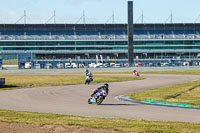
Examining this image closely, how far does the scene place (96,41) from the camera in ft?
459

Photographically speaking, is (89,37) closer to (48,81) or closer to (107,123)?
(48,81)

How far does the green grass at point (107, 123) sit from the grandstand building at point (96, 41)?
4594 inches

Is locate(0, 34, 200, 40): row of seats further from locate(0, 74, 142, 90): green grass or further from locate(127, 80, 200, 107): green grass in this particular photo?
locate(127, 80, 200, 107): green grass

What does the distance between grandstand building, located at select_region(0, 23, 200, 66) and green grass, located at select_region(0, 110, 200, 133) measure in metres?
117

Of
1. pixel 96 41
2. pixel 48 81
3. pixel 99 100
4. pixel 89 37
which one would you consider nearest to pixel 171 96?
pixel 99 100

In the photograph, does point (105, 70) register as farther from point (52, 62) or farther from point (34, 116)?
point (34, 116)

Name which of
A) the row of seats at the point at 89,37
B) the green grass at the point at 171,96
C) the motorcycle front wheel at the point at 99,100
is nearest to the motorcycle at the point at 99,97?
the motorcycle front wheel at the point at 99,100

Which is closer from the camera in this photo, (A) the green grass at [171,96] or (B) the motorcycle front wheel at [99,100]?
(B) the motorcycle front wheel at [99,100]

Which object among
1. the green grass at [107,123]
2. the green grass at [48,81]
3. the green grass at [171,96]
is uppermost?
the green grass at [107,123]

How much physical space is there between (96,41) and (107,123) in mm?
125329

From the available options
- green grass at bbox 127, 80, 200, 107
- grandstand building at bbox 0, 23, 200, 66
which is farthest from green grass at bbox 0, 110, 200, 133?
grandstand building at bbox 0, 23, 200, 66

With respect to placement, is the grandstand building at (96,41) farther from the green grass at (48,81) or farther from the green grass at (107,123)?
Result: the green grass at (107,123)

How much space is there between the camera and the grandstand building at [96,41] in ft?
454

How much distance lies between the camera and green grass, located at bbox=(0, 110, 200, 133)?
45.2 ft
